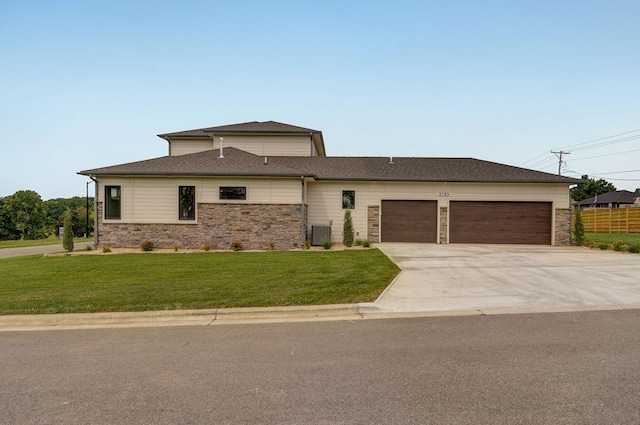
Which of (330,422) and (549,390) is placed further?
(549,390)

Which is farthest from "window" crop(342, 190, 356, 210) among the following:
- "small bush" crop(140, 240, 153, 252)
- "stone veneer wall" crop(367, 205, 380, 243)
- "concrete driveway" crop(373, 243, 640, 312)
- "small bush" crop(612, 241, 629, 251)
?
"small bush" crop(612, 241, 629, 251)

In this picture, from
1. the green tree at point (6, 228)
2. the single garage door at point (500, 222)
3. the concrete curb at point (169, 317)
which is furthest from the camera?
the green tree at point (6, 228)

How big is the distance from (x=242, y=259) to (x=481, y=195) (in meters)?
13.8

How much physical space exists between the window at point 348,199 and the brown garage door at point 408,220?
1.71m

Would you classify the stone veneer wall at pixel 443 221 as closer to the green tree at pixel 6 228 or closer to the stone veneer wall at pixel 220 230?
the stone veneer wall at pixel 220 230

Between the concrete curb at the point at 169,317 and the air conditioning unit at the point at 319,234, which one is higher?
the air conditioning unit at the point at 319,234

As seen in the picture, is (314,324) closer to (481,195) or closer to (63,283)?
(63,283)

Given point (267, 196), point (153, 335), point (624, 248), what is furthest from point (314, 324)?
point (624, 248)

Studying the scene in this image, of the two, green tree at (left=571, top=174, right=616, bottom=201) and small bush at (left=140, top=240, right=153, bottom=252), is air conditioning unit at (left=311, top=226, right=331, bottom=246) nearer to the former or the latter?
small bush at (left=140, top=240, right=153, bottom=252)

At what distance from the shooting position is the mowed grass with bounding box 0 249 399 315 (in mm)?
6914

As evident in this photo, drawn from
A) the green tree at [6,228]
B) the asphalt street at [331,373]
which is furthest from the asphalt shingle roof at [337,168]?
the green tree at [6,228]

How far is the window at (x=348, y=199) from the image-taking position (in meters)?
20.0

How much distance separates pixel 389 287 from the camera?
8.31 m

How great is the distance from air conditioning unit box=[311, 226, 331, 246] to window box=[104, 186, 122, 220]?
9775 millimetres
